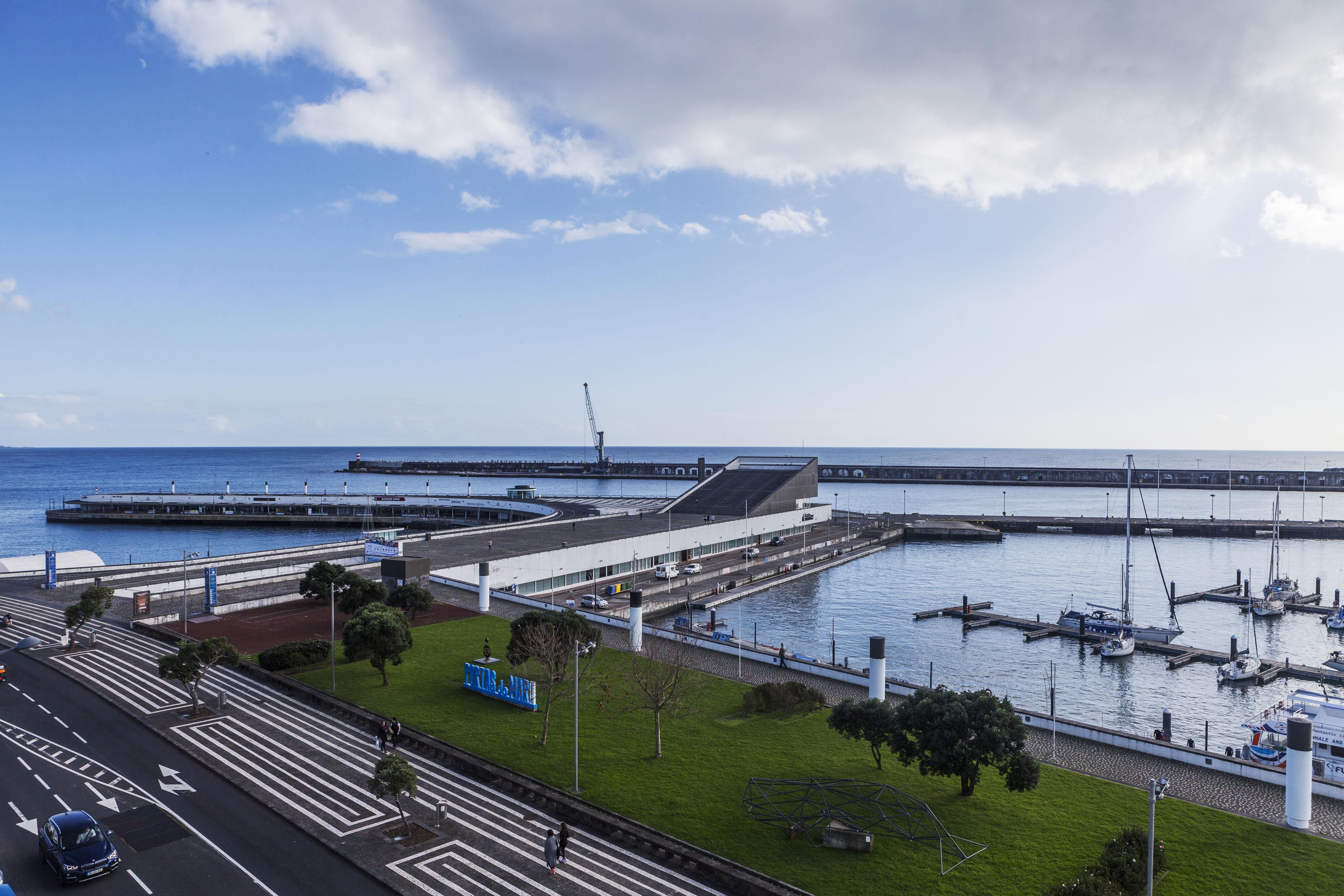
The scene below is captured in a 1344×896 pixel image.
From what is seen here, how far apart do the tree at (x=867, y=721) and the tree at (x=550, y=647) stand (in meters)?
12.0

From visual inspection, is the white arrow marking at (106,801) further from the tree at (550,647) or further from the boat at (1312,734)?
the boat at (1312,734)

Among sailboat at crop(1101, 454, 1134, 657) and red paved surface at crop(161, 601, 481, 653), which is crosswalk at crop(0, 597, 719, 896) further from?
sailboat at crop(1101, 454, 1134, 657)

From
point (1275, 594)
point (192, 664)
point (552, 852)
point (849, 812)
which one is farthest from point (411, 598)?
point (1275, 594)

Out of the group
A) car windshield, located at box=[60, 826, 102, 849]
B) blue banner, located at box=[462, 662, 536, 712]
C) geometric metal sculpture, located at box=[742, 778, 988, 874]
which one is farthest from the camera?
blue banner, located at box=[462, 662, 536, 712]

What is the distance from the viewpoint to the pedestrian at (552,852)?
819 inches

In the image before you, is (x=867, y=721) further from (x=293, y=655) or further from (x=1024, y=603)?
(x=1024, y=603)

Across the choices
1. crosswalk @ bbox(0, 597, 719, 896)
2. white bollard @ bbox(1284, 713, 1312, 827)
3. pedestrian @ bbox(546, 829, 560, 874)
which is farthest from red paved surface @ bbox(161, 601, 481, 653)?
white bollard @ bbox(1284, 713, 1312, 827)

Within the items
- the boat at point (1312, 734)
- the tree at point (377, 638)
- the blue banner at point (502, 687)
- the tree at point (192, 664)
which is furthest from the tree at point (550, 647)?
the boat at point (1312, 734)

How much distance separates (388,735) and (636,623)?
53.9 ft

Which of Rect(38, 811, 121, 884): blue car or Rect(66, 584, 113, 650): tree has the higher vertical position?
Rect(66, 584, 113, 650): tree

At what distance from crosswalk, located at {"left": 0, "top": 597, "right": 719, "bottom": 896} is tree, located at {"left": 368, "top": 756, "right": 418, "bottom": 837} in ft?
5.55

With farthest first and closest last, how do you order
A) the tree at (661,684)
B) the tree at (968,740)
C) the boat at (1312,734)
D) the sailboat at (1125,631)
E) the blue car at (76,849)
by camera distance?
the sailboat at (1125,631), the boat at (1312,734), the tree at (661,684), the tree at (968,740), the blue car at (76,849)

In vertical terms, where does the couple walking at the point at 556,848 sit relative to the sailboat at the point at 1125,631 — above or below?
above

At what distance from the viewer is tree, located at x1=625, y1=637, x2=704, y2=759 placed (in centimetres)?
2938
